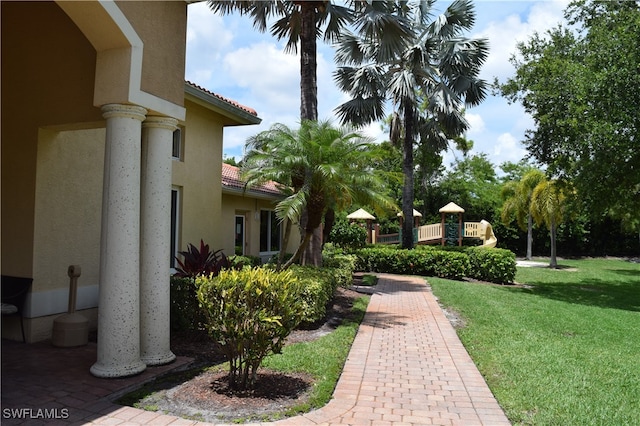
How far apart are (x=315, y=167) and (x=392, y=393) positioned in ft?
17.8

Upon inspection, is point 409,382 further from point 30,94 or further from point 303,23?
point 303,23

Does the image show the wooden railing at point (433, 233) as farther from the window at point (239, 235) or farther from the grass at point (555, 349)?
the window at point (239, 235)

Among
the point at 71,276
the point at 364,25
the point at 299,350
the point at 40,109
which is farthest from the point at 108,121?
the point at 364,25

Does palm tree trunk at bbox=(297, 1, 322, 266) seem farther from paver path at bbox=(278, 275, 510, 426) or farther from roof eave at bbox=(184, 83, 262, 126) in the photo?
paver path at bbox=(278, 275, 510, 426)

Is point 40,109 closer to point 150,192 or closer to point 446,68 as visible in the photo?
point 150,192

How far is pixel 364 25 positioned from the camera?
12.9 meters

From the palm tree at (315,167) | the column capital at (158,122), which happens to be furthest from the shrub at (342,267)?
the column capital at (158,122)

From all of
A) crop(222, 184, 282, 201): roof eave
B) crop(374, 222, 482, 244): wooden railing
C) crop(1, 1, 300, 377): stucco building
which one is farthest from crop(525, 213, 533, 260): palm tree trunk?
crop(1, 1, 300, 377): stucco building

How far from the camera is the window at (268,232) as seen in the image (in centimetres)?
1515

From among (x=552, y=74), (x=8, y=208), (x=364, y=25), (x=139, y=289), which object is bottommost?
(x=139, y=289)

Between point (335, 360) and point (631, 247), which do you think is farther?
point (631, 247)

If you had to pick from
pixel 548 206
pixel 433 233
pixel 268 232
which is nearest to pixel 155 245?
pixel 268 232

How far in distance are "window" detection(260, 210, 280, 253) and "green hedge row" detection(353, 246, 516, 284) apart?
14.4ft

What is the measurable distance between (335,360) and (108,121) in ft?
13.5
